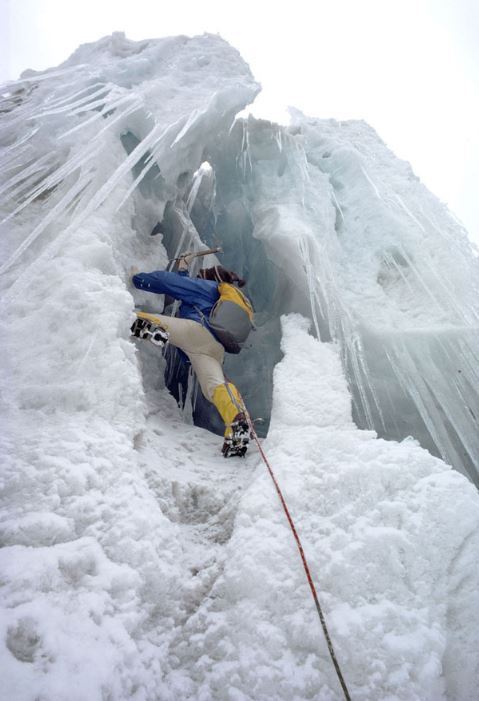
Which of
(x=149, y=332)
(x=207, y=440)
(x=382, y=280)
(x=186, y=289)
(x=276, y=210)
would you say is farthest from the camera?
(x=276, y=210)

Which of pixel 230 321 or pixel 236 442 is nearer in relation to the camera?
pixel 236 442

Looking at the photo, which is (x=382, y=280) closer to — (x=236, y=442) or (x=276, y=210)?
(x=276, y=210)

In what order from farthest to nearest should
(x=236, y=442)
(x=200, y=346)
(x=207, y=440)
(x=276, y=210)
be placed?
(x=276, y=210) → (x=200, y=346) → (x=207, y=440) → (x=236, y=442)

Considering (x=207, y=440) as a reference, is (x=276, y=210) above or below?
above

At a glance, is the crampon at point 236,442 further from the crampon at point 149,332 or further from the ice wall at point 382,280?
the ice wall at point 382,280

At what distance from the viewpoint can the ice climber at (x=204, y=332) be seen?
3.16m

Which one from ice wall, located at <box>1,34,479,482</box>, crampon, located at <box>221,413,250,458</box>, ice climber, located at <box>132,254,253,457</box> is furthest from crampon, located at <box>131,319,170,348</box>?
crampon, located at <box>221,413,250,458</box>

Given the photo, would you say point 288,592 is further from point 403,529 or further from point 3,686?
point 3,686

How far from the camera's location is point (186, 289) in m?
3.80

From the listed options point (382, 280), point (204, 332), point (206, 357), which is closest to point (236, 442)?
point (206, 357)

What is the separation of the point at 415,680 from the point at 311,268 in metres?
3.70

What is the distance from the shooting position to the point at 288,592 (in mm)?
1593

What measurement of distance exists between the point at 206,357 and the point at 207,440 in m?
0.84

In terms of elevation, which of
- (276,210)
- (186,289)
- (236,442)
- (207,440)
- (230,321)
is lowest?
(207,440)
